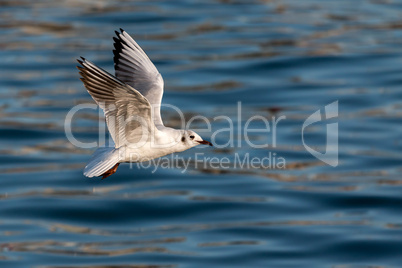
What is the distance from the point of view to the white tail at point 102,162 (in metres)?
9.14

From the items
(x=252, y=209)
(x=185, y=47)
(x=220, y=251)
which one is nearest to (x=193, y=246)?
(x=220, y=251)

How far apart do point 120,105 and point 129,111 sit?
0.15 meters

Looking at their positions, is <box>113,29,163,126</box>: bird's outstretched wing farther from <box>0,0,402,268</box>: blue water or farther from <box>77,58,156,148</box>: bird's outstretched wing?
<box>0,0,402,268</box>: blue water

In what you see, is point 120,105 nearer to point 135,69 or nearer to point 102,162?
point 102,162

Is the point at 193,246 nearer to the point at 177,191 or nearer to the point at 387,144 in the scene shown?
the point at 177,191

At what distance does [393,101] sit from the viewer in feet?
77.9

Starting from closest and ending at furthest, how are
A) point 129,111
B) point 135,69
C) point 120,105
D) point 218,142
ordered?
point 120,105
point 129,111
point 135,69
point 218,142

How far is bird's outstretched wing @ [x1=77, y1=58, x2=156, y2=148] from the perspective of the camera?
8727 mm

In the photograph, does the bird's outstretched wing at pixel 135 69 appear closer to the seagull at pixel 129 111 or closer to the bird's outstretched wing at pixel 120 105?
Answer: the seagull at pixel 129 111

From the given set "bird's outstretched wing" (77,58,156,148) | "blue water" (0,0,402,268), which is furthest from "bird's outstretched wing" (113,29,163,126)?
"blue water" (0,0,402,268)

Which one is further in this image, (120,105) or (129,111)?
(129,111)

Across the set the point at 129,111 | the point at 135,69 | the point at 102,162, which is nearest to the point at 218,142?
the point at 135,69

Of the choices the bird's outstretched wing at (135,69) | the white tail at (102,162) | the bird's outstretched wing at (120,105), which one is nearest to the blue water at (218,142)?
the bird's outstretched wing at (135,69)

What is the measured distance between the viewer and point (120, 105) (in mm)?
9031
